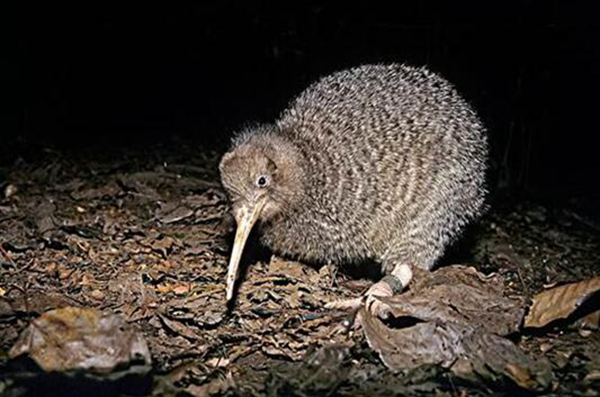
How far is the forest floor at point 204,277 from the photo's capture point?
4012mm

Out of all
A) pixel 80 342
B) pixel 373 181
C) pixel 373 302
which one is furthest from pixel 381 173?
pixel 80 342

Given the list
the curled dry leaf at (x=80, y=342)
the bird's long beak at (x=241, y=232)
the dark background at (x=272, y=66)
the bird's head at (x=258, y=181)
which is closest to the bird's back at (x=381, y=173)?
A: the bird's head at (x=258, y=181)

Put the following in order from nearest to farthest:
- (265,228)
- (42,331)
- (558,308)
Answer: (42,331) → (558,308) → (265,228)

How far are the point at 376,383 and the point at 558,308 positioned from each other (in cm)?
112

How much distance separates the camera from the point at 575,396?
3.95 m

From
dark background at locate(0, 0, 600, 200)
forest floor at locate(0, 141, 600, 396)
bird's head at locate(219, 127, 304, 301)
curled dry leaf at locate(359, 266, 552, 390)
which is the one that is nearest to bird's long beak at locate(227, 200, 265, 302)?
bird's head at locate(219, 127, 304, 301)

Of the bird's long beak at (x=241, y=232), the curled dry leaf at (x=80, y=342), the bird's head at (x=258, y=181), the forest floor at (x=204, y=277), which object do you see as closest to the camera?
the curled dry leaf at (x=80, y=342)

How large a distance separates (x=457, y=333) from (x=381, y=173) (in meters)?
1.09

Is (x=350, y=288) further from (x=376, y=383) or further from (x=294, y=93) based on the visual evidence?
(x=294, y=93)

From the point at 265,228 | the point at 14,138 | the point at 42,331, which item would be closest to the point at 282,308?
the point at 265,228

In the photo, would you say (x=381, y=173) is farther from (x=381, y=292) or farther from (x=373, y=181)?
(x=381, y=292)

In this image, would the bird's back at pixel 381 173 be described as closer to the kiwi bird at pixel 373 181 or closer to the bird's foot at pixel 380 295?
the kiwi bird at pixel 373 181

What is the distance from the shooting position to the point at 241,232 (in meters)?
4.57

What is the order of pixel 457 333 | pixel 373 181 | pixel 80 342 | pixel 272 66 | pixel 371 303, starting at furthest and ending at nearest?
1. pixel 272 66
2. pixel 373 181
3. pixel 371 303
4. pixel 457 333
5. pixel 80 342
